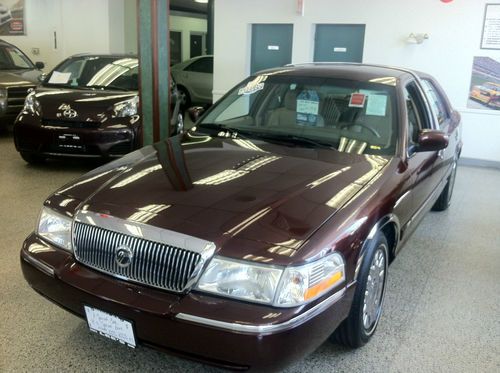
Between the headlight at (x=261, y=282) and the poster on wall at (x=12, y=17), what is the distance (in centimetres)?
1095

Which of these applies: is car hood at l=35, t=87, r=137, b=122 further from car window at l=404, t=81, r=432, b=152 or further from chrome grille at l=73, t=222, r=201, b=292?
chrome grille at l=73, t=222, r=201, b=292

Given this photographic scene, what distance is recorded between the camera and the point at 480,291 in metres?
3.28

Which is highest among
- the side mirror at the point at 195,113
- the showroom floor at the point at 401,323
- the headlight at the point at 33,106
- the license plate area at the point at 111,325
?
the side mirror at the point at 195,113

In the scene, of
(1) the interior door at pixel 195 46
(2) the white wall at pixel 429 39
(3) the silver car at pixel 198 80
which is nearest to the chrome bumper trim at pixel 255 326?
(2) the white wall at pixel 429 39

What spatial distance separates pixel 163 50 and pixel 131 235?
290cm

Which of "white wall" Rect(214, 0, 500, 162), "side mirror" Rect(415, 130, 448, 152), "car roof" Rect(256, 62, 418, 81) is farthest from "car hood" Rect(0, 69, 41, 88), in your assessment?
"side mirror" Rect(415, 130, 448, 152)

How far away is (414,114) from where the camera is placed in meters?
3.30

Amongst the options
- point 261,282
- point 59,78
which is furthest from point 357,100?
point 59,78

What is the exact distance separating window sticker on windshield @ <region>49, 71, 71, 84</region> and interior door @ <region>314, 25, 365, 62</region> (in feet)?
12.4

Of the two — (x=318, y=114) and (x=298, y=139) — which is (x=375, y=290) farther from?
(x=318, y=114)

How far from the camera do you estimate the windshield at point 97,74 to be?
6.14 m

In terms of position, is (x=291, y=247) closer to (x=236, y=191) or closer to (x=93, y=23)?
(x=236, y=191)

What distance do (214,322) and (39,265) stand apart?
3.06 ft

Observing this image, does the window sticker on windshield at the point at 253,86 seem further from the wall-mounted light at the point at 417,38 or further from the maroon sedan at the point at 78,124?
the wall-mounted light at the point at 417,38
